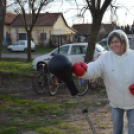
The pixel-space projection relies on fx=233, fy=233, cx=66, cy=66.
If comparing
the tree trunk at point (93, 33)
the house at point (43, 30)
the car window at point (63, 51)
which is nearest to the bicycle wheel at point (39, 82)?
the tree trunk at point (93, 33)

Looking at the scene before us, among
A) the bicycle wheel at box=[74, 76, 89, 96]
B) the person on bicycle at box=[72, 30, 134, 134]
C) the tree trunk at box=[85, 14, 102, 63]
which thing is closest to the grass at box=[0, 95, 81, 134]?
the bicycle wheel at box=[74, 76, 89, 96]

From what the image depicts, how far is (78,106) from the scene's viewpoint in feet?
18.4

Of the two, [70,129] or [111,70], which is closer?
[111,70]

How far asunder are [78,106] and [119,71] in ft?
10.2

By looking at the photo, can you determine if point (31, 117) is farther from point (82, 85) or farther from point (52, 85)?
point (82, 85)

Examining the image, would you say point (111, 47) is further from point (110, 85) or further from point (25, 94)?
point (25, 94)

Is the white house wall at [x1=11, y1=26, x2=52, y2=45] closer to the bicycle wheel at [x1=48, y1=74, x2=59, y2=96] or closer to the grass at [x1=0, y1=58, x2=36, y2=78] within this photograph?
the grass at [x1=0, y1=58, x2=36, y2=78]

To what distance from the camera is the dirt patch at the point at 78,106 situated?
4387 millimetres

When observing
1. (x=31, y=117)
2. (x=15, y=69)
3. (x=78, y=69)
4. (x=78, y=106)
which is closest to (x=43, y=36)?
(x=15, y=69)

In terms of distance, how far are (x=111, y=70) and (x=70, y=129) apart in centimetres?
183

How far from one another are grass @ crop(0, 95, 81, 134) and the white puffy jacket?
1.57m

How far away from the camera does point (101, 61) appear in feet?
9.10

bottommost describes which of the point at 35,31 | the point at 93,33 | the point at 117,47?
the point at 117,47

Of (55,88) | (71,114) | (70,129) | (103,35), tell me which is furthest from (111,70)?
(103,35)
